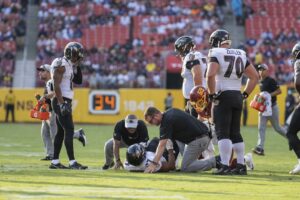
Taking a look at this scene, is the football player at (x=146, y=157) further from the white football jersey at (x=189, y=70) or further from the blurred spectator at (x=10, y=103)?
the blurred spectator at (x=10, y=103)

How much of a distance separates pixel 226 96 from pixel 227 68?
1.25 feet

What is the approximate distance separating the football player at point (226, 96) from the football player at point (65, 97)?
2174 millimetres

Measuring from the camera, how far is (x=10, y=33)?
38.9m

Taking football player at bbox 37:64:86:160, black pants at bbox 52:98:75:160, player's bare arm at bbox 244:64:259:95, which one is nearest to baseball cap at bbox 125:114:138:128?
black pants at bbox 52:98:75:160

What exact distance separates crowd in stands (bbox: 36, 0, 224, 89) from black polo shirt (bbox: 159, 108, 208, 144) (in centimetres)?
2215

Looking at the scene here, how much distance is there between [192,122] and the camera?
1205cm

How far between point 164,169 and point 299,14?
93.4 feet

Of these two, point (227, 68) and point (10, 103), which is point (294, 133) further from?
point (10, 103)

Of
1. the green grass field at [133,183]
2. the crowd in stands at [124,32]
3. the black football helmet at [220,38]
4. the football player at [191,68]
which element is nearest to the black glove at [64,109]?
the green grass field at [133,183]

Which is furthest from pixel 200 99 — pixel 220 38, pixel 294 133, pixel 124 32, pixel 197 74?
pixel 124 32

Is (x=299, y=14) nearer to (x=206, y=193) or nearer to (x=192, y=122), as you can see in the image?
(x=192, y=122)

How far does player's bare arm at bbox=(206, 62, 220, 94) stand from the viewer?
11.5 meters

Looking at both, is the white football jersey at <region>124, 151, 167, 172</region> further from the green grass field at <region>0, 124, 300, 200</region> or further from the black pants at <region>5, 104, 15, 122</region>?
the black pants at <region>5, 104, 15, 122</region>

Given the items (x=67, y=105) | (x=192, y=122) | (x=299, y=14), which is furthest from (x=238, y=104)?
(x=299, y=14)
